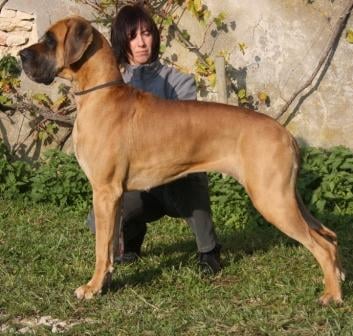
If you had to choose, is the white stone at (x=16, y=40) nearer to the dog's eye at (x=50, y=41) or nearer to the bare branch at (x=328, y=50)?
the bare branch at (x=328, y=50)

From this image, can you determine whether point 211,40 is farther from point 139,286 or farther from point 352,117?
point 139,286

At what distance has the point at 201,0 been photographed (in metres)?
8.02

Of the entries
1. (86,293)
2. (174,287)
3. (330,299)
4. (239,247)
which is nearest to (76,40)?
(86,293)

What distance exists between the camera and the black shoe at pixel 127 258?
5.83m

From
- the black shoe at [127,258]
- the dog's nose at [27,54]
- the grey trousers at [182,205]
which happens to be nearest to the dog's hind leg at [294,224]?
the grey trousers at [182,205]

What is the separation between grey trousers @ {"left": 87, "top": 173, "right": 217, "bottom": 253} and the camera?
18.5 ft

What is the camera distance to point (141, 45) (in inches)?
220

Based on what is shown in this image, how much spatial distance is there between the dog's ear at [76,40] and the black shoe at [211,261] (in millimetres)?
1800

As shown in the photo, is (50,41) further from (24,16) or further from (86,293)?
(24,16)

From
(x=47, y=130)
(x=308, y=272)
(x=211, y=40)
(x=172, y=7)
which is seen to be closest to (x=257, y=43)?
(x=211, y=40)

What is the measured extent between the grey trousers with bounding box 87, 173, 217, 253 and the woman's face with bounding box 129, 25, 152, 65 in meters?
0.95

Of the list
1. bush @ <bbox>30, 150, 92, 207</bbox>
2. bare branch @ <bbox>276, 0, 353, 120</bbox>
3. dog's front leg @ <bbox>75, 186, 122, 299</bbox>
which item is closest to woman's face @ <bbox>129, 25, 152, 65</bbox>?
dog's front leg @ <bbox>75, 186, 122, 299</bbox>

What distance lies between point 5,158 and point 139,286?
3.58 metres

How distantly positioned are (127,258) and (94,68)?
1.63m
